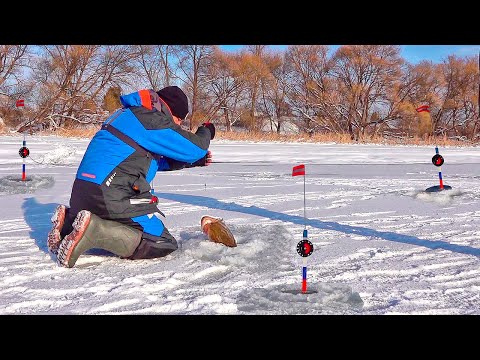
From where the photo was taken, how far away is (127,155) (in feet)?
13.2

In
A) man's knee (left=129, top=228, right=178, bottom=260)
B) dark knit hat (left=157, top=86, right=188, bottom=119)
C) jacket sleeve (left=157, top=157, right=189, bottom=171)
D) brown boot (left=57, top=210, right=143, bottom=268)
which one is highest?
dark knit hat (left=157, top=86, right=188, bottom=119)

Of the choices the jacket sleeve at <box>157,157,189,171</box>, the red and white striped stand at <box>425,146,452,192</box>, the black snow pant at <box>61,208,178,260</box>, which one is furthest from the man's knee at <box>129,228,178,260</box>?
the red and white striped stand at <box>425,146,452,192</box>

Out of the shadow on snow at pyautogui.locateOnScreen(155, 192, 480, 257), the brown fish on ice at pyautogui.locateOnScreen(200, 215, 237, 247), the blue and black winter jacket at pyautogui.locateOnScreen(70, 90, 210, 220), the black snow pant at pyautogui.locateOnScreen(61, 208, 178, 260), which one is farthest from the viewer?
the shadow on snow at pyautogui.locateOnScreen(155, 192, 480, 257)

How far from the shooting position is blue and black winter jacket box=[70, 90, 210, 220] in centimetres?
400

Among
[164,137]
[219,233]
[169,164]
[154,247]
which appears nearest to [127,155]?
[164,137]

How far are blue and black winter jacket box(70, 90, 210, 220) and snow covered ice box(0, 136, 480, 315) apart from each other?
45 centimetres

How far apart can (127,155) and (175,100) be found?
63cm

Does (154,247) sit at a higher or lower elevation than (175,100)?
lower

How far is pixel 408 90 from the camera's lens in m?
23.8

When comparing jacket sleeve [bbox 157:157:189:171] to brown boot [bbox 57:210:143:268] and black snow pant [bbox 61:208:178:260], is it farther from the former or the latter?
brown boot [bbox 57:210:143:268]

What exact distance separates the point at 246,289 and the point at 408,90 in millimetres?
22194

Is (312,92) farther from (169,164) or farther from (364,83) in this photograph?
(169,164)

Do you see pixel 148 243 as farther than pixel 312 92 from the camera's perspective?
No

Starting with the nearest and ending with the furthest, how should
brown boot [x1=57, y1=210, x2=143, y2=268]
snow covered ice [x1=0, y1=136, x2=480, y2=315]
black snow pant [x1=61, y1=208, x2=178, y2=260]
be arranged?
snow covered ice [x1=0, y1=136, x2=480, y2=315]
brown boot [x1=57, y1=210, x2=143, y2=268]
black snow pant [x1=61, y1=208, x2=178, y2=260]
